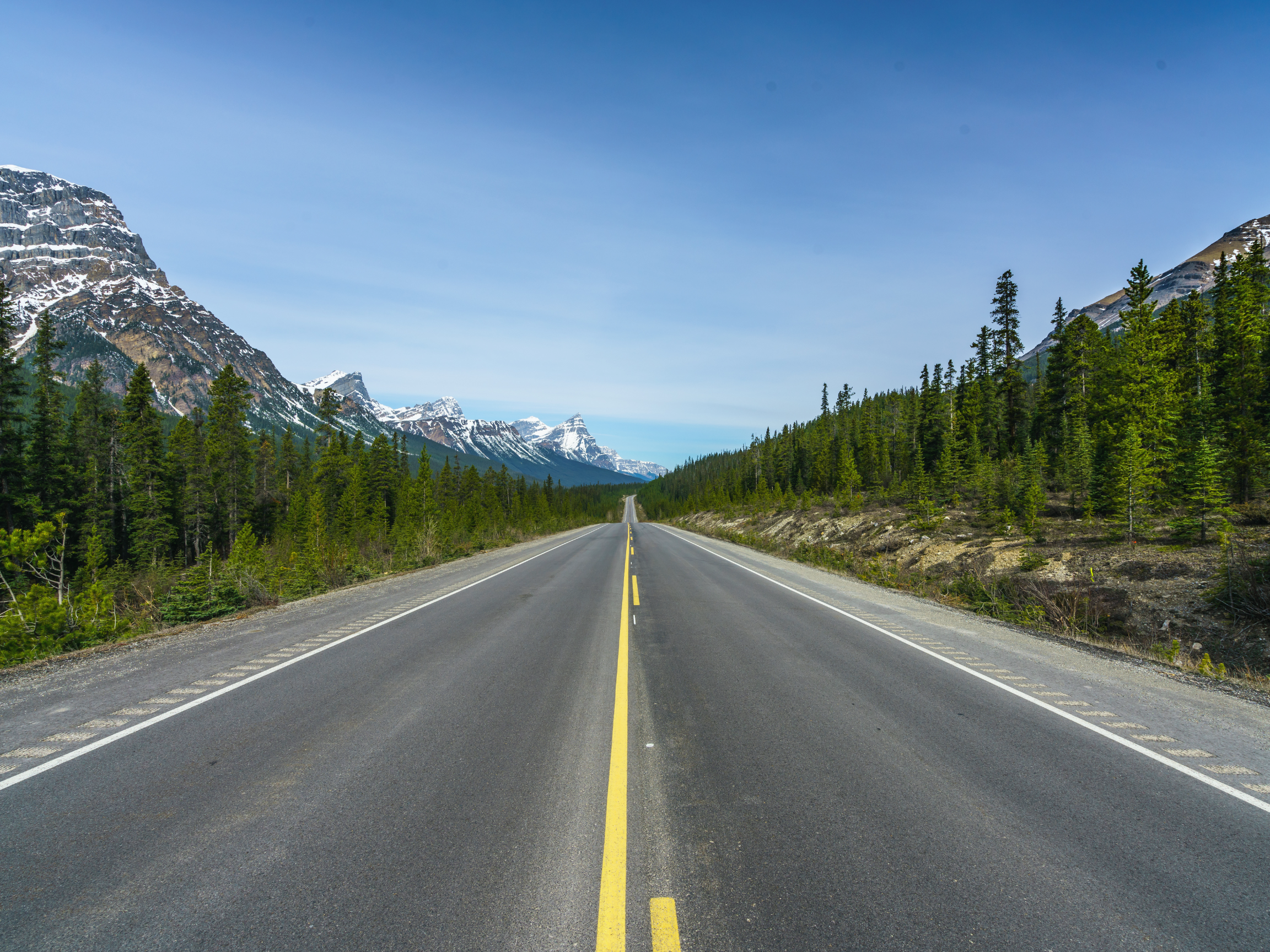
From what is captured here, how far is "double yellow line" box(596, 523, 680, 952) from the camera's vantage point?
2357 mm

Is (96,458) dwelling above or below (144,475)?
above

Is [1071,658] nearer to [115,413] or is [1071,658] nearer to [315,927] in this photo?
[315,927]

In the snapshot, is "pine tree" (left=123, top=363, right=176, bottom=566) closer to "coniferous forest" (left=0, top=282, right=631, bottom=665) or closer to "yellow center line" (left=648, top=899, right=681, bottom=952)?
"coniferous forest" (left=0, top=282, right=631, bottom=665)

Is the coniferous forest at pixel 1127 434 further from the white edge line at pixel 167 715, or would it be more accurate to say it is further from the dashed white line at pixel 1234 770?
the white edge line at pixel 167 715

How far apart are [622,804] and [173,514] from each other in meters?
52.3

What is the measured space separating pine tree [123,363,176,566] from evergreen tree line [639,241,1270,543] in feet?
159

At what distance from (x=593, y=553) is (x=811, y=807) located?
2402 centimetres

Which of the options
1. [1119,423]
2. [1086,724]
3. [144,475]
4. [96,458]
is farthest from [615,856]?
[96,458]

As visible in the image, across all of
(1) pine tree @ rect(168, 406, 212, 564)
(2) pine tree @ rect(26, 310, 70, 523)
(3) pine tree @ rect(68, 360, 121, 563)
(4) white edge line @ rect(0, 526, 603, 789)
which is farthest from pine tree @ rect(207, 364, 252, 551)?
(4) white edge line @ rect(0, 526, 603, 789)

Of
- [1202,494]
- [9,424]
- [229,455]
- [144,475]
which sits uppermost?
[9,424]

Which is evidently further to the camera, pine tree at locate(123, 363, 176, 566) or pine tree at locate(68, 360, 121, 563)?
pine tree at locate(68, 360, 121, 563)

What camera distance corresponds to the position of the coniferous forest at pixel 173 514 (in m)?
10.6

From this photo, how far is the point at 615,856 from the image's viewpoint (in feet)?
9.84

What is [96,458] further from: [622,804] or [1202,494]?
[1202,494]
